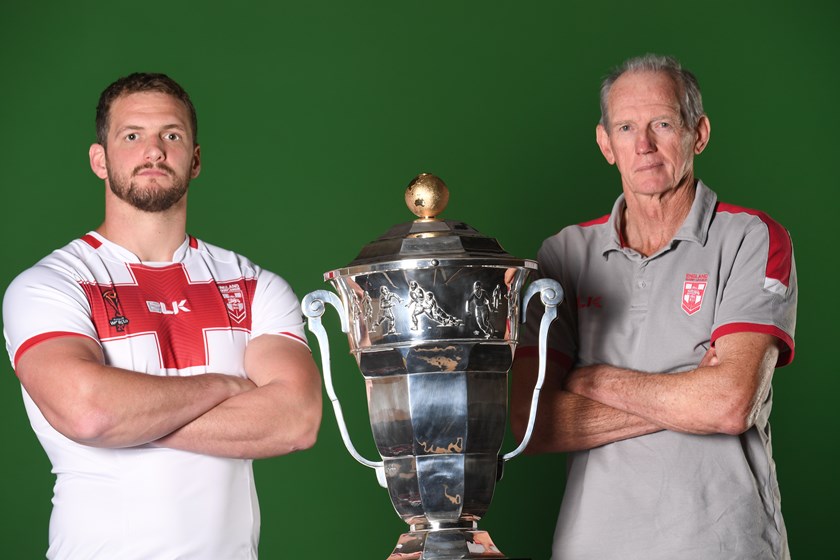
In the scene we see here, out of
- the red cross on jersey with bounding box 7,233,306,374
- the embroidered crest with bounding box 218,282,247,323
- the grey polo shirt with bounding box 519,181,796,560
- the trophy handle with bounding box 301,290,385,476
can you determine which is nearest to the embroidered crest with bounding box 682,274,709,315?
the grey polo shirt with bounding box 519,181,796,560

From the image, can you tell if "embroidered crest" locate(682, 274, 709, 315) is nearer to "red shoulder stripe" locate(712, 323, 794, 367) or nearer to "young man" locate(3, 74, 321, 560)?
"red shoulder stripe" locate(712, 323, 794, 367)

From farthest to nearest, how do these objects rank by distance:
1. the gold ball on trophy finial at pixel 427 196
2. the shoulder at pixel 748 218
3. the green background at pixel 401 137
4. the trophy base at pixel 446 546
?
1. the green background at pixel 401 137
2. the shoulder at pixel 748 218
3. the gold ball on trophy finial at pixel 427 196
4. the trophy base at pixel 446 546

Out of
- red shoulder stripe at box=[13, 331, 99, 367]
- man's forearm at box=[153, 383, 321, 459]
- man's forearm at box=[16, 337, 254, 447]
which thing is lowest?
man's forearm at box=[153, 383, 321, 459]

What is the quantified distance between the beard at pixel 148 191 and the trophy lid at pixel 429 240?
53cm

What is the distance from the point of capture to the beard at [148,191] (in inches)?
95.1

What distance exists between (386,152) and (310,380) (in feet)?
4.44

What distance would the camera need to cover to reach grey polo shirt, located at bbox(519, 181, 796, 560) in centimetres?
222

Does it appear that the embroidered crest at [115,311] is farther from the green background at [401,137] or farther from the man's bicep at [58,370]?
the green background at [401,137]

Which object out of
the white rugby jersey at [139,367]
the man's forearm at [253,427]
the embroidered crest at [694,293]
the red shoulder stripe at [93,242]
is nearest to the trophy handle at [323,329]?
the man's forearm at [253,427]

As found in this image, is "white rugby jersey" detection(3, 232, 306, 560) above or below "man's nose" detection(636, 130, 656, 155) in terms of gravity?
below

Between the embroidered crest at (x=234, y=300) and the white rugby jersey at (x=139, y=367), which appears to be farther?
the embroidered crest at (x=234, y=300)

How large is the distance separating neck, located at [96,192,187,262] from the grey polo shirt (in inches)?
31.9

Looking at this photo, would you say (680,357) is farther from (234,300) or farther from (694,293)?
(234,300)

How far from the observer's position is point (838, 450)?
3480 millimetres
